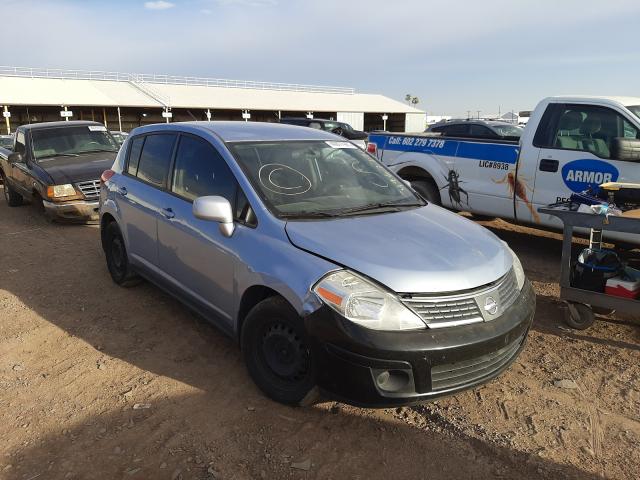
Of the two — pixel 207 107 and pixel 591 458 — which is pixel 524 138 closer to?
pixel 591 458

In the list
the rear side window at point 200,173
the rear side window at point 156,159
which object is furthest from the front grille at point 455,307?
the rear side window at point 156,159

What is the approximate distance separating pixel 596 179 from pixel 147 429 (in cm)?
506

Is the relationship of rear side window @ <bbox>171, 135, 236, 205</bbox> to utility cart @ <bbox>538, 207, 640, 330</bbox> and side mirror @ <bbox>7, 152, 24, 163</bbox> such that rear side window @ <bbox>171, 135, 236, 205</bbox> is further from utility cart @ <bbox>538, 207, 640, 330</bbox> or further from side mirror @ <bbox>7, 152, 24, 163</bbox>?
side mirror @ <bbox>7, 152, 24, 163</bbox>

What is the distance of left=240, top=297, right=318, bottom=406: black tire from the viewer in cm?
291

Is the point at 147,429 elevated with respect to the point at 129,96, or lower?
lower

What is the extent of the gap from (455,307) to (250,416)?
140 cm

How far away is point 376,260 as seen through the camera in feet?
9.37

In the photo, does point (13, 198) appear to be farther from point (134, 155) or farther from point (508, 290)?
point (508, 290)

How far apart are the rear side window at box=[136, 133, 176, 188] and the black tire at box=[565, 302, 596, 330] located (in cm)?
363

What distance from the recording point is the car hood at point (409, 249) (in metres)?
2.79

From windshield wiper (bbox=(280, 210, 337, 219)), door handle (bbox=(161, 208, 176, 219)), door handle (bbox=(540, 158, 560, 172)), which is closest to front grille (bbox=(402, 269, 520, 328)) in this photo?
windshield wiper (bbox=(280, 210, 337, 219))

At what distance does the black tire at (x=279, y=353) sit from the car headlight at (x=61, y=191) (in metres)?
6.21

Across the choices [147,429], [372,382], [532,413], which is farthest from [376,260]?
[147,429]

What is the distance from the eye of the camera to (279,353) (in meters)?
3.10
